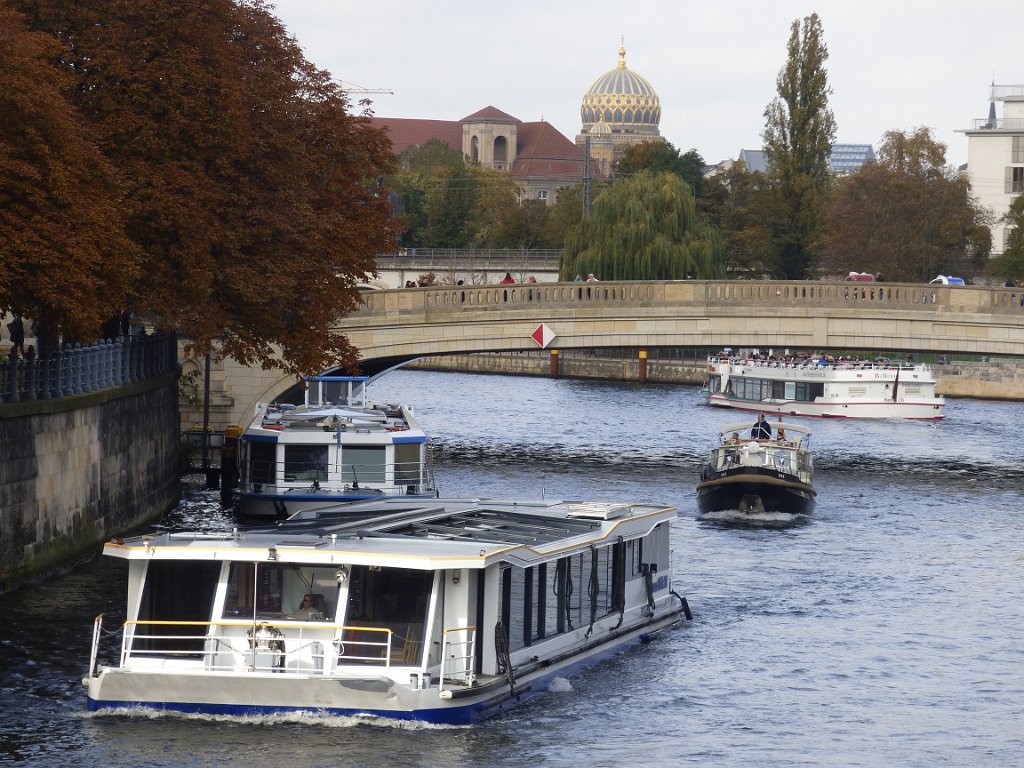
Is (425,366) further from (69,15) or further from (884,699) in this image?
(884,699)

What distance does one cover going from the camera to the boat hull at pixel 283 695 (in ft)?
78.1

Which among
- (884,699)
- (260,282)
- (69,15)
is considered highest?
(69,15)

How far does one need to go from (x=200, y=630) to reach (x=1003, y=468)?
141 feet

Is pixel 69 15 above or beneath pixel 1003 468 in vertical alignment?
above

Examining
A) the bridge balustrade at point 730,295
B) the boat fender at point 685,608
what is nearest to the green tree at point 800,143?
the bridge balustrade at point 730,295

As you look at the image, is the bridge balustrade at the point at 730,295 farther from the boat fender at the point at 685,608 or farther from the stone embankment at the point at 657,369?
the boat fender at the point at 685,608

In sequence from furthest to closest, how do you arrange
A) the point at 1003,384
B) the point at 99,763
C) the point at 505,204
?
the point at 505,204, the point at 1003,384, the point at 99,763

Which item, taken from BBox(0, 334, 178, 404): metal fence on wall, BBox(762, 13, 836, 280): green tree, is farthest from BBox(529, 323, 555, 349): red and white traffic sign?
BBox(762, 13, 836, 280): green tree

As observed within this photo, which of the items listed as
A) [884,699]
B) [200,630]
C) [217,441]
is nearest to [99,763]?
[200,630]

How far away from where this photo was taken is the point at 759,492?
160ft

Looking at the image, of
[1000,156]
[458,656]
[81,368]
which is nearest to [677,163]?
[1000,156]

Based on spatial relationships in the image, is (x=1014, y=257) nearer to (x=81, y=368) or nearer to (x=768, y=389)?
(x=768, y=389)

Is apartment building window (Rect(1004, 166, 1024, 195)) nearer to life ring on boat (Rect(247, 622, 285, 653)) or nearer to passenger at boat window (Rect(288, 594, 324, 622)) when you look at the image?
passenger at boat window (Rect(288, 594, 324, 622))

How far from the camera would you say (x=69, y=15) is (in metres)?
39.5
